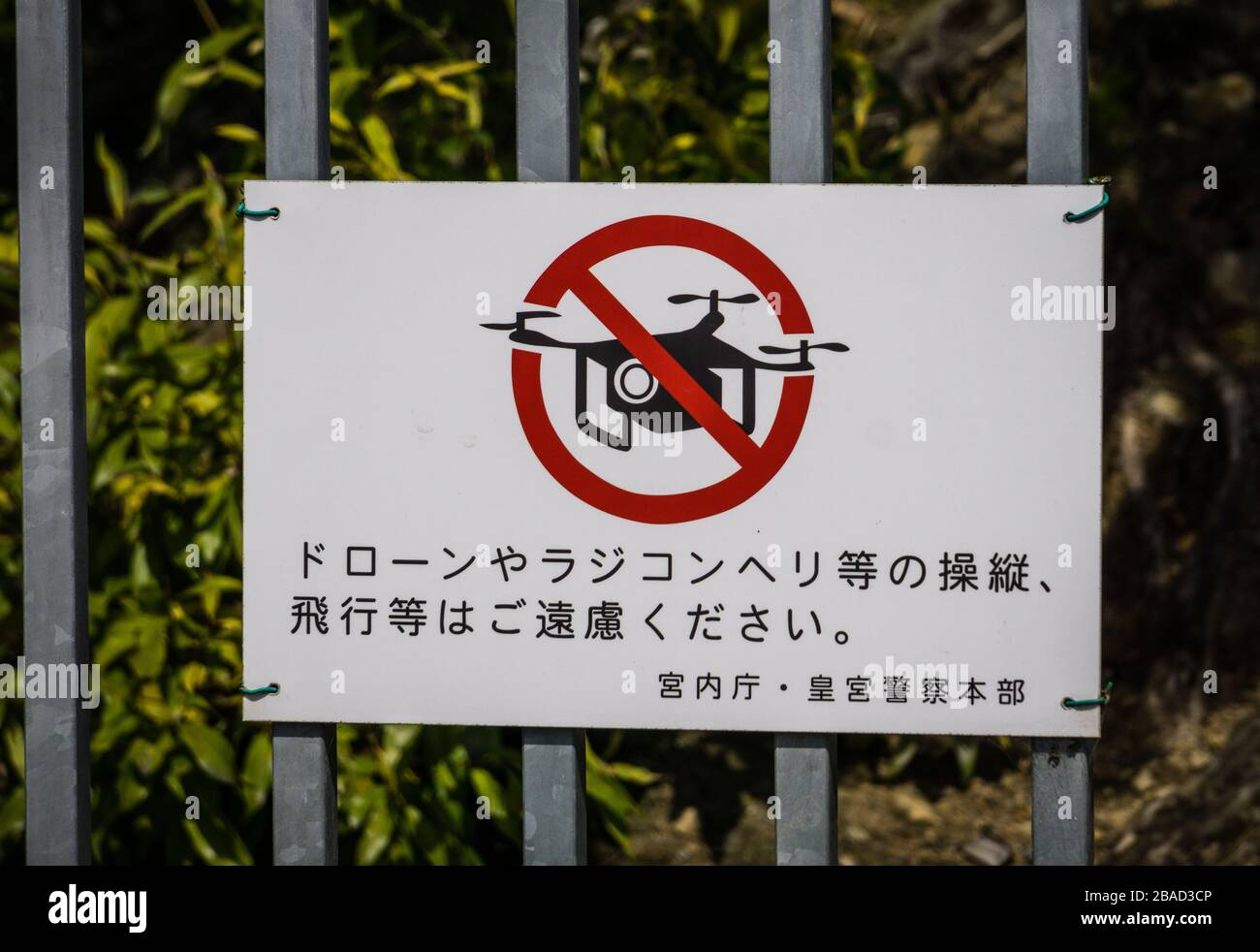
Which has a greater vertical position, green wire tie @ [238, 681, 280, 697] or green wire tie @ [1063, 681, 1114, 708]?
green wire tie @ [238, 681, 280, 697]

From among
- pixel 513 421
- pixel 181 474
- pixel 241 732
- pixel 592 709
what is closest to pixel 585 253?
pixel 513 421

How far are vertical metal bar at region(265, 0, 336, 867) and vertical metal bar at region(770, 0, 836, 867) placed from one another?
0.64 meters

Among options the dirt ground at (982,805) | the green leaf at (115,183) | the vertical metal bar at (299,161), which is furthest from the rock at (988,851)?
the green leaf at (115,183)

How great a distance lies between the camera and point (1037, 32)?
1.50 meters

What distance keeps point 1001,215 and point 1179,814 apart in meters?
1.84

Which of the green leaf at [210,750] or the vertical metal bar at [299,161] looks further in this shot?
the green leaf at [210,750]

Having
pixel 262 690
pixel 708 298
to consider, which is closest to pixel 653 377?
pixel 708 298

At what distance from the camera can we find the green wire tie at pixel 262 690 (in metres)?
1.65

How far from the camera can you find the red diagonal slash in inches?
62.8

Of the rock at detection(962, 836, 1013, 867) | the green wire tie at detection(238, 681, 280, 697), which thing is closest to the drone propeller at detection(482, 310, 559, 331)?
the green wire tie at detection(238, 681, 280, 697)

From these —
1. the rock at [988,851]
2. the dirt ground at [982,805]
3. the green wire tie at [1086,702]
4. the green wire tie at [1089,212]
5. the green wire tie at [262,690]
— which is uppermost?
the green wire tie at [1089,212]

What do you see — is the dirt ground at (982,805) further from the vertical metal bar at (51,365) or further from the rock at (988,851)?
the vertical metal bar at (51,365)

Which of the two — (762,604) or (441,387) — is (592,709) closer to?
(762,604)

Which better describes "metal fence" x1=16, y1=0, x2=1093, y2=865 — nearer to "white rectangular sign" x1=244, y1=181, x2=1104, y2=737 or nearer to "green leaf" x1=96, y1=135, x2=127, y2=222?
"white rectangular sign" x1=244, y1=181, x2=1104, y2=737
